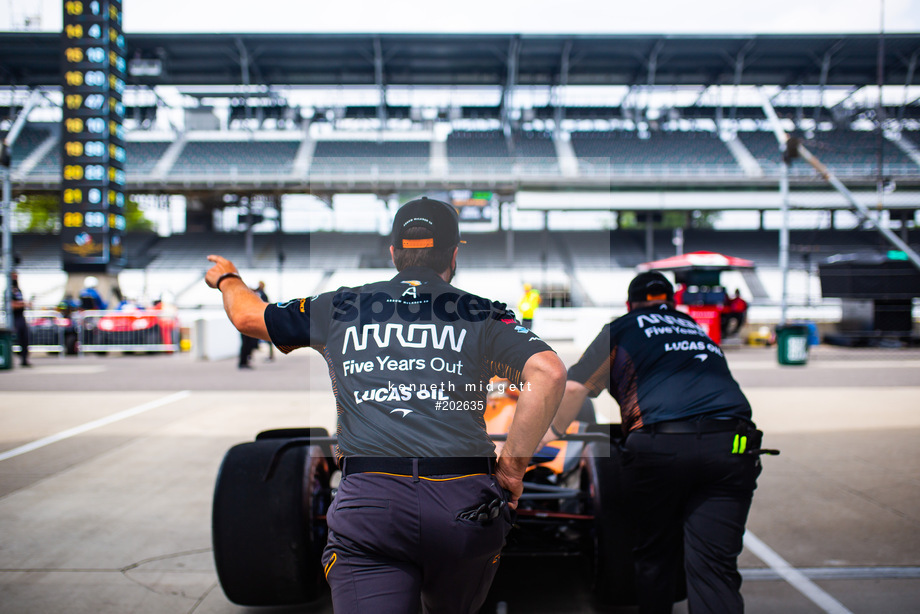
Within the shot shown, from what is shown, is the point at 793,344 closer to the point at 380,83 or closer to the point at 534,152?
the point at 534,152

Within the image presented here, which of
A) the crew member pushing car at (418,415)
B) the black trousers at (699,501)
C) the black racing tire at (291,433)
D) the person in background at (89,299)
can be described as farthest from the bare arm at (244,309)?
the person in background at (89,299)

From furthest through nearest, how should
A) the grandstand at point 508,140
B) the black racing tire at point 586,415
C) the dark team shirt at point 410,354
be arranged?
the grandstand at point 508,140
the black racing tire at point 586,415
the dark team shirt at point 410,354

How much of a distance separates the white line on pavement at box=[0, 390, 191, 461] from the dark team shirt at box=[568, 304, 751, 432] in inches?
217

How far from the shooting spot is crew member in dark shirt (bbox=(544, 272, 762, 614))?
2352mm

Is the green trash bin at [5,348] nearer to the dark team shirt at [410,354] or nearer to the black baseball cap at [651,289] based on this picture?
the dark team shirt at [410,354]

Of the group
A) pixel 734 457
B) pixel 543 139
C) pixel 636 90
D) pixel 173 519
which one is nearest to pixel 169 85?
pixel 543 139

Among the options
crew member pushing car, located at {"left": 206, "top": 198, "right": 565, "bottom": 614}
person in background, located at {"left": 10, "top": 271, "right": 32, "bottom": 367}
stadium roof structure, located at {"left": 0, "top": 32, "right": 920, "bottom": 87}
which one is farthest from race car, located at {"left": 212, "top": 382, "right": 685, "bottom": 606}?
stadium roof structure, located at {"left": 0, "top": 32, "right": 920, "bottom": 87}

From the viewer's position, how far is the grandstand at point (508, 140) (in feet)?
100

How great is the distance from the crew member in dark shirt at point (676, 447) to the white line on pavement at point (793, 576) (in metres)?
0.83

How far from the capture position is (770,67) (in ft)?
115

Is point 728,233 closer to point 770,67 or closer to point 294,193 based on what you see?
point 770,67

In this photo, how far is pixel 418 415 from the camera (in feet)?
5.48

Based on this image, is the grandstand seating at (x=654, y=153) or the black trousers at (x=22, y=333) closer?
the black trousers at (x=22, y=333)

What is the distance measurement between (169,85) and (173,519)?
38412 mm
